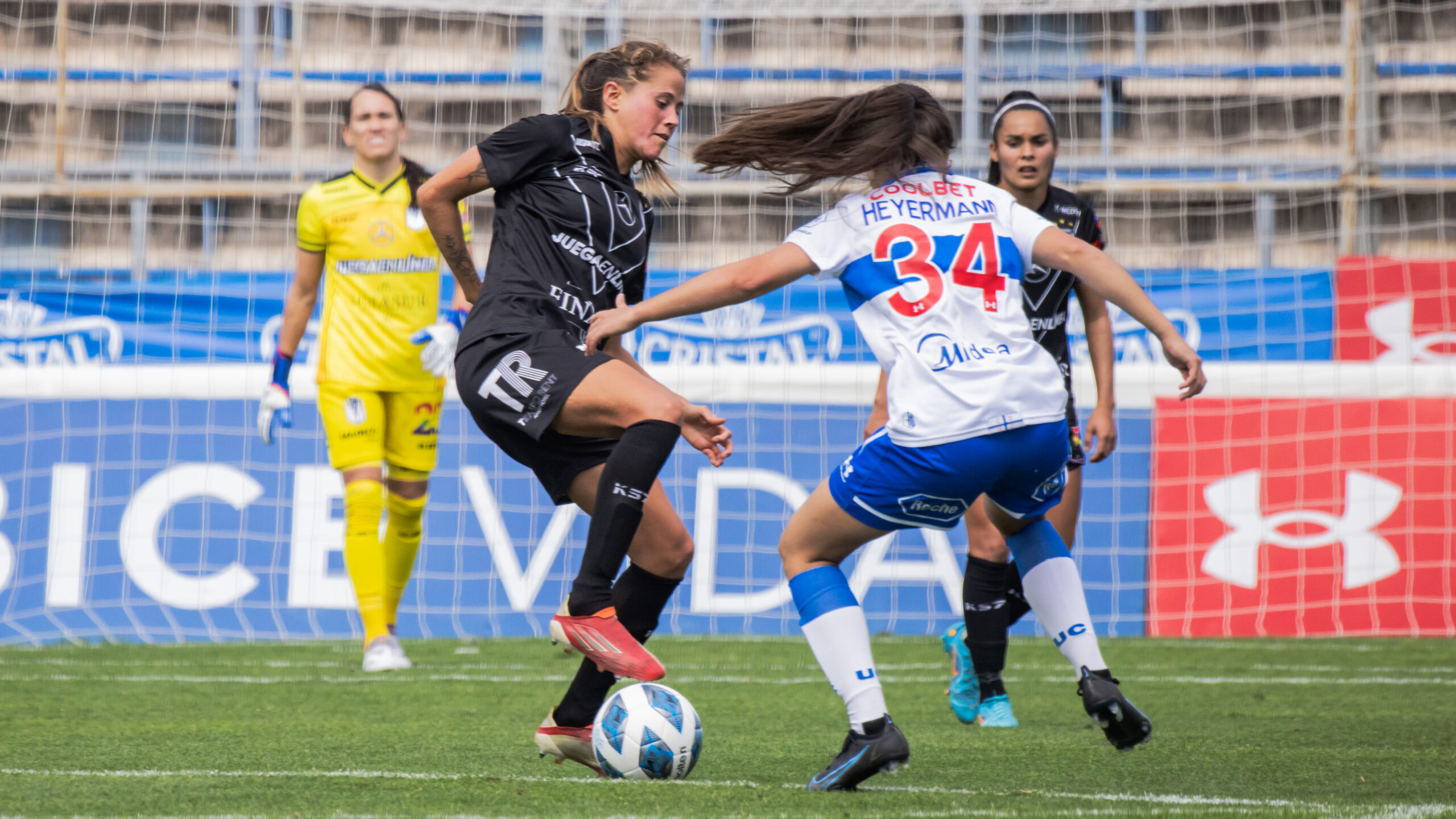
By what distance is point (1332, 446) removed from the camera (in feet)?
24.7

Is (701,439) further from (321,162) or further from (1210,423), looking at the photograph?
(321,162)

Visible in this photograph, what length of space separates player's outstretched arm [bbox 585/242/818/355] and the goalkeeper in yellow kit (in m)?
2.92

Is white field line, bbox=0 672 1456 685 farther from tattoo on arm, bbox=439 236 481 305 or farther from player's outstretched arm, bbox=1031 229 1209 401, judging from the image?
player's outstretched arm, bbox=1031 229 1209 401

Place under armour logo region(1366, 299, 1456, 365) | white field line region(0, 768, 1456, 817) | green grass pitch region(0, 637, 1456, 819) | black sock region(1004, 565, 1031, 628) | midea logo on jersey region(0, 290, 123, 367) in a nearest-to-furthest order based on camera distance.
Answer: white field line region(0, 768, 1456, 817), green grass pitch region(0, 637, 1456, 819), black sock region(1004, 565, 1031, 628), under armour logo region(1366, 299, 1456, 365), midea logo on jersey region(0, 290, 123, 367)

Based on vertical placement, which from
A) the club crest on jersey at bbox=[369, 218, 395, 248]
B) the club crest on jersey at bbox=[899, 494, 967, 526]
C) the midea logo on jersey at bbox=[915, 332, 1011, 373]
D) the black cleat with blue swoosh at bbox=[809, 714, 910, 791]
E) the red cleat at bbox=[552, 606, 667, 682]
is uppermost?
the club crest on jersey at bbox=[369, 218, 395, 248]

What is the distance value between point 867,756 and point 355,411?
11.7ft

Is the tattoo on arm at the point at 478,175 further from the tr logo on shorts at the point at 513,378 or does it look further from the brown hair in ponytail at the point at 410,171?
the brown hair in ponytail at the point at 410,171

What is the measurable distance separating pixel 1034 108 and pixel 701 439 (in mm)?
2081

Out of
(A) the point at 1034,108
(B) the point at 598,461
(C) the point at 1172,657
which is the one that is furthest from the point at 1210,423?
(B) the point at 598,461

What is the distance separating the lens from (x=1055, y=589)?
368cm

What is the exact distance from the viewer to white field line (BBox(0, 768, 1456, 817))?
9.87 ft

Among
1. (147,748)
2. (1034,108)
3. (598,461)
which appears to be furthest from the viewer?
(1034,108)

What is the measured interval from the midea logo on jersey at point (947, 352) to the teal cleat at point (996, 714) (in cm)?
177

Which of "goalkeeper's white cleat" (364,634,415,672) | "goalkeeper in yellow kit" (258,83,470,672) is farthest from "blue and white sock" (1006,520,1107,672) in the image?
"goalkeeper's white cleat" (364,634,415,672)
